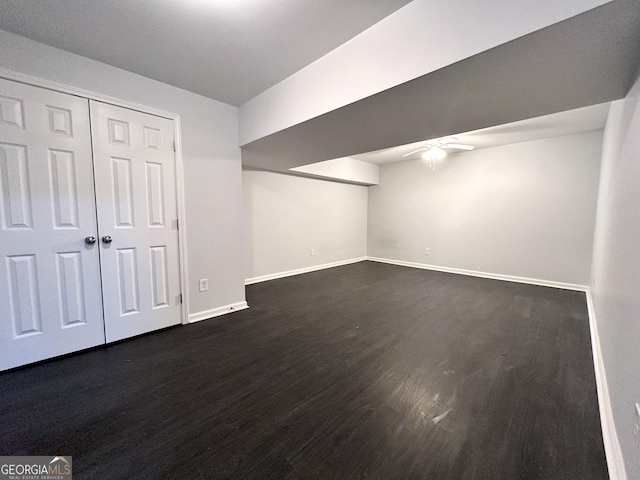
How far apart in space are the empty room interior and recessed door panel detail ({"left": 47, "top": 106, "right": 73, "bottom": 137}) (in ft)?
0.04

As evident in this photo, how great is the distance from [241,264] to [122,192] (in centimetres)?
140

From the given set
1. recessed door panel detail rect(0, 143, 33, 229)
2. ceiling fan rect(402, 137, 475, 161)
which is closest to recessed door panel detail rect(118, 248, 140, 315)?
recessed door panel detail rect(0, 143, 33, 229)

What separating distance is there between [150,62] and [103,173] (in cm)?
102

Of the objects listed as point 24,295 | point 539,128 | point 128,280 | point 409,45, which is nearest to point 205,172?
point 128,280

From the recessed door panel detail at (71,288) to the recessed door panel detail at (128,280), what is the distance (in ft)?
0.86

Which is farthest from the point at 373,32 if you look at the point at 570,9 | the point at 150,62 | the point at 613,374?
the point at 613,374

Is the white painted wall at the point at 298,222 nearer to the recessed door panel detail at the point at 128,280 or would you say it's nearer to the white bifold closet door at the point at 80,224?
the white bifold closet door at the point at 80,224

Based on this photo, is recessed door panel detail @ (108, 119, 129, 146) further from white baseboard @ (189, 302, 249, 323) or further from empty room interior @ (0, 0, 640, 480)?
white baseboard @ (189, 302, 249, 323)

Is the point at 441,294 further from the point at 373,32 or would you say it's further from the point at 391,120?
the point at 373,32

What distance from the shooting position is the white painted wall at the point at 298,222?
440 cm

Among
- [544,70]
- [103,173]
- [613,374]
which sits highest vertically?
[544,70]

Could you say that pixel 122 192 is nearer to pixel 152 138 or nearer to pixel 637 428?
pixel 152 138

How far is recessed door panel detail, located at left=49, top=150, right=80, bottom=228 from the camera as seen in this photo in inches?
75.3

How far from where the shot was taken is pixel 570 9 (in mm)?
987
